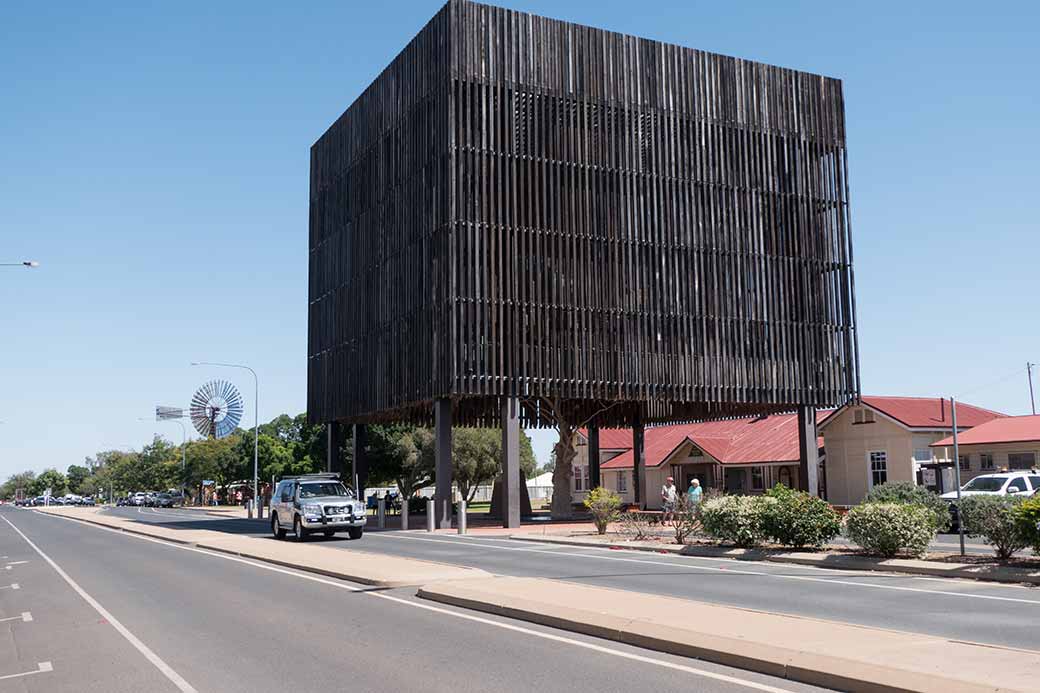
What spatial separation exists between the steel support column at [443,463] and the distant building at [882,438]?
71.1 feet

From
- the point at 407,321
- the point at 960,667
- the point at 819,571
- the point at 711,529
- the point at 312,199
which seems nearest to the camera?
the point at 960,667

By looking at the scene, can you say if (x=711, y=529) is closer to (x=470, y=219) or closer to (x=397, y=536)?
(x=397, y=536)

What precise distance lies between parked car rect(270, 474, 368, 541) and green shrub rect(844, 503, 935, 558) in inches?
737

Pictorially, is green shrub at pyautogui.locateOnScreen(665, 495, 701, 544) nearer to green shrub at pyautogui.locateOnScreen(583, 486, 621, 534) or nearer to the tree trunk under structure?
green shrub at pyautogui.locateOnScreen(583, 486, 621, 534)

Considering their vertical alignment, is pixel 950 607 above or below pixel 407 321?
below

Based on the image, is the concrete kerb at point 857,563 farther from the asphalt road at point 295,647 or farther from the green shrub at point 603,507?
the asphalt road at point 295,647

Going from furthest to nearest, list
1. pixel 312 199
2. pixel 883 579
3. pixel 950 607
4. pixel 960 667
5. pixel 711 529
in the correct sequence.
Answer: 1. pixel 312 199
2. pixel 711 529
3. pixel 883 579
4. pixel 950 607
5. pixel 960 667

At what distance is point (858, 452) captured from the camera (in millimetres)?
51438

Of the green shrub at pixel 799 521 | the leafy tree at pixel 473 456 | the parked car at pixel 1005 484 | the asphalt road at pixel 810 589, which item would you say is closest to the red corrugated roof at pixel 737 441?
the leafy tree at pixel 473 456

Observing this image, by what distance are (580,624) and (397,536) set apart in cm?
2584

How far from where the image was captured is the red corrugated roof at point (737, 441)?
56.3m

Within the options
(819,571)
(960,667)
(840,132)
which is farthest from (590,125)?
(960,667)

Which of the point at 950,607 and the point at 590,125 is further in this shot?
the point at 590,125

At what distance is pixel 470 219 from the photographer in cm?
4191
